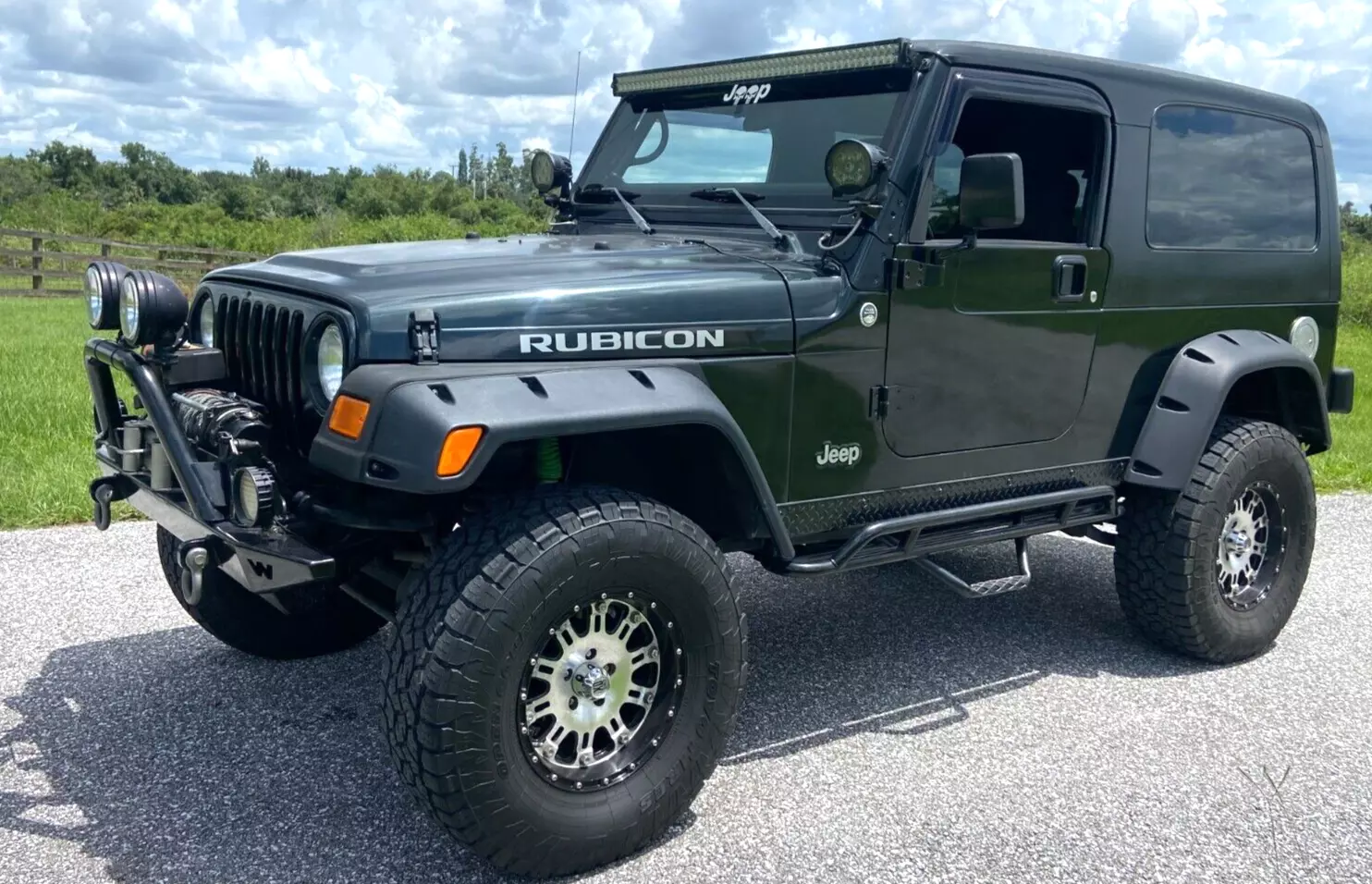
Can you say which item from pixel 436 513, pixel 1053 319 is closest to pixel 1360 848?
pixel 1053 319

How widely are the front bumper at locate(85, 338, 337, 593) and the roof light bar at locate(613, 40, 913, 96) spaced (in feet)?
7.20

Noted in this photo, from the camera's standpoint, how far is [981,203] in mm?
3377

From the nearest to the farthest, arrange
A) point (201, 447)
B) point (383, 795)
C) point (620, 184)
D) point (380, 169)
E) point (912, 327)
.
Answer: point (201, 447), point (383, 795), point (912, 327), point (620, 184), point (380, 169)

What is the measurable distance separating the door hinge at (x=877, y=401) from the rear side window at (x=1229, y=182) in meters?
1.36

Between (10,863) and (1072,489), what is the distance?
3.34 m

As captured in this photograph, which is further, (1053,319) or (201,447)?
(1053,319)

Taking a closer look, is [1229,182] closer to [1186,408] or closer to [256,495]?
[1186,408]

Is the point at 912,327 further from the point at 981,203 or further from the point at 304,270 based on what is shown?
the point at 304,270

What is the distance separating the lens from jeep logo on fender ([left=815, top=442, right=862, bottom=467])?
11.2ft

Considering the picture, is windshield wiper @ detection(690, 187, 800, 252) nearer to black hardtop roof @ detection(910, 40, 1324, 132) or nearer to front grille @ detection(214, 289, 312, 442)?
black hardtop roof @ detection(910, 40, 1324, 132)

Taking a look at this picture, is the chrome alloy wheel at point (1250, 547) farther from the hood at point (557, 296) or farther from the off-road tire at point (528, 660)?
the off-road tire at point (528, 660)

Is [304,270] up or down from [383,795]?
up

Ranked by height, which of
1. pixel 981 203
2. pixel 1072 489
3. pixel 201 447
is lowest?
pixel 1072 489

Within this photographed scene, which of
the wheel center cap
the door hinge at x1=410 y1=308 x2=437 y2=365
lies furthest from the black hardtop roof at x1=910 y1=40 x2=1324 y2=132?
→ the wheel center cap
